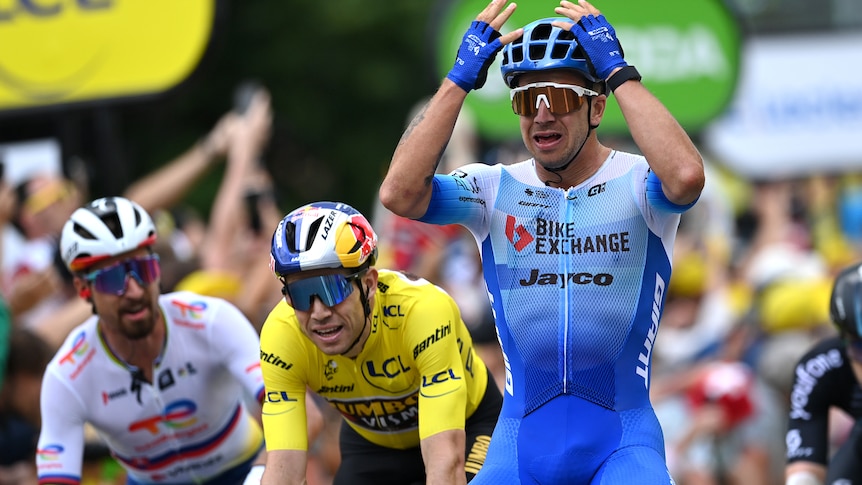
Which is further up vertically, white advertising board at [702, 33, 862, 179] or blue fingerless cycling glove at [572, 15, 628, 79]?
blue fingerless cycling glove at [572, 15, 628, 79]

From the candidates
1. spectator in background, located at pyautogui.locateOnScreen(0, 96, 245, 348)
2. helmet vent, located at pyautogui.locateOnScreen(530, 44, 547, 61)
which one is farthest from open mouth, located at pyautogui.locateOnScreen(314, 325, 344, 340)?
spectator in background, located at pyautogui.locateOnScreen(0, 96, 245, 348)

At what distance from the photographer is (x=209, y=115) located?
86.8ft

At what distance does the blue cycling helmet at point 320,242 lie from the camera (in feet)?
18.6

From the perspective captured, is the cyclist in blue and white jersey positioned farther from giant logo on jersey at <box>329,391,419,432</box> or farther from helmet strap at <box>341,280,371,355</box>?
giant logo on jersey at <box>329,391,419,432</box>

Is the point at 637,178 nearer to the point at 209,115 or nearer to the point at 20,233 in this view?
the point at 20,233

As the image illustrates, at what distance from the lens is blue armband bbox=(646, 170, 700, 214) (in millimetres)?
5363

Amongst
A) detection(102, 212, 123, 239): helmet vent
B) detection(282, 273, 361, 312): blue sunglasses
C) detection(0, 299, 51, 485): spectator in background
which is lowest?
detection(0, 299, 51, 485): spectator in background

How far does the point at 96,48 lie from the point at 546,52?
6.04 m

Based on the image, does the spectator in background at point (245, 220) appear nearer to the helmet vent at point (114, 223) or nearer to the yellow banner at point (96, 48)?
the yellow banner at point (96, 48)

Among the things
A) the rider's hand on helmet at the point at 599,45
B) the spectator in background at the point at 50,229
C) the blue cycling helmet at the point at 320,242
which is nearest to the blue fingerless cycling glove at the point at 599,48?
the rider's hand on helmet at the point at 599,45

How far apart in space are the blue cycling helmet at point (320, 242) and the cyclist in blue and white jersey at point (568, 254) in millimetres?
301

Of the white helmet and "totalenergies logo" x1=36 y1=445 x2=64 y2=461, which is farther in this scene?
the white helmet

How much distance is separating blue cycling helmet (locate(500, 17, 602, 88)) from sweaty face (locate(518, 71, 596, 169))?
4 centimetres

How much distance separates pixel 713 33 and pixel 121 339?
35.3 ft
